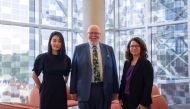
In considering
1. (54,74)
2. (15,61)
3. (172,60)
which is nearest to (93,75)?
(54,74)

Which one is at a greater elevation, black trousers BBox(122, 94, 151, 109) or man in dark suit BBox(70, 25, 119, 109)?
man in dark suit BBox(70, 25, 119, 109)

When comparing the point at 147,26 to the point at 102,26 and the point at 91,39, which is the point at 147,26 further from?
the point at 91,39

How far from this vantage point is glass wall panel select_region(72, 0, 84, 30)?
714 cm

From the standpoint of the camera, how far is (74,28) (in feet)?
23.2

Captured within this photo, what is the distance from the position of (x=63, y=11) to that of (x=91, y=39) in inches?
149

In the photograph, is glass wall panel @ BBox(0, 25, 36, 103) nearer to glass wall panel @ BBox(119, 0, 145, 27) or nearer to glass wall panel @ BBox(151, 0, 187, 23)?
glass wall panel @ BBox(119, 0, 145, 27)

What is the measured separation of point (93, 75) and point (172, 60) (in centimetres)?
352

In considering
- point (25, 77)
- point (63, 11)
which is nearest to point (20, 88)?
point (25, 77)

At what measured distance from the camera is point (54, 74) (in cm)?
312

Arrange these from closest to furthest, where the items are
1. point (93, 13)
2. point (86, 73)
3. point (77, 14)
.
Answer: point (86, 73) < point (93, 13) < point (77, 14)

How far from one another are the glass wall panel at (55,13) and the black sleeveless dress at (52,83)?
345 centimetres

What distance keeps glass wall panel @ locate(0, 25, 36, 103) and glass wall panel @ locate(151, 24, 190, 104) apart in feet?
9.58

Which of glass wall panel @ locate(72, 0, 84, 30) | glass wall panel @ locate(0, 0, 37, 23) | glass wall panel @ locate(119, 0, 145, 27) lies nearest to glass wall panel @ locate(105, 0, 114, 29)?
glass wall panel @ locate(119, 0, 145, 27)

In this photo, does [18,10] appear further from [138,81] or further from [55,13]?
[138,81]
